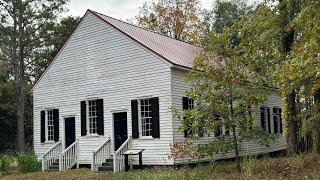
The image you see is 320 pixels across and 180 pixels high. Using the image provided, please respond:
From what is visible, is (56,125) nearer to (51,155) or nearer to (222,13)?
(51,155)

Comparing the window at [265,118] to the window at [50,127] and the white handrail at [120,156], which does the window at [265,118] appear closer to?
the white handrail at [120,156]

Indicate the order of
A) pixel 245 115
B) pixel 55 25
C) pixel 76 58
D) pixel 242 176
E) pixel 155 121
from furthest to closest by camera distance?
pixel 55 25 < pixel 76 58 < pixel 155 121 < pixel 245 115 < pixel 242 176

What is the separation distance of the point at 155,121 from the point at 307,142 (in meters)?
8.60

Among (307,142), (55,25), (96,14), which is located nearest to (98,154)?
(96,14)

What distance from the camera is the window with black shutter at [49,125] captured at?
20547 millimetres

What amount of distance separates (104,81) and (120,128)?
2.38 meters

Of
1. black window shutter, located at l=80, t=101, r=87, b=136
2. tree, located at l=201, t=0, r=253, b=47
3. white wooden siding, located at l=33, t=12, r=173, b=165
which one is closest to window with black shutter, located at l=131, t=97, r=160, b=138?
white wooden siding, located at l=33, t=12, r=173, b=165

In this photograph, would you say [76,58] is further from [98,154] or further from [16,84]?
[16,84]

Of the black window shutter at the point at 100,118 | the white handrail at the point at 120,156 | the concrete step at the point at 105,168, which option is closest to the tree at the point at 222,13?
the black window shutter at the point at 100,118

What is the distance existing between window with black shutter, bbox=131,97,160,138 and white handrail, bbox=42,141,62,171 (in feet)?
15.7

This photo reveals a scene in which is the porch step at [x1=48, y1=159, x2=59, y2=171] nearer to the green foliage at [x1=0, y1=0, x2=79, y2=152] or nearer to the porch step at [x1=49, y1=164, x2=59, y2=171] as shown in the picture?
the porch step at [x1=49, y1=164, x2=59, y2=171]

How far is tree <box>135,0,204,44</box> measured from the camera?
38.2 m

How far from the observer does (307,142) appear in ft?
66.2

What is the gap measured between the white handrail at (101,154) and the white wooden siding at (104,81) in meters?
0.60
